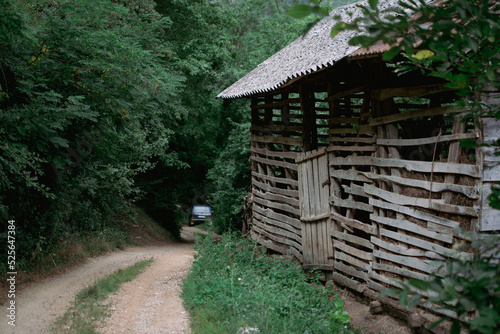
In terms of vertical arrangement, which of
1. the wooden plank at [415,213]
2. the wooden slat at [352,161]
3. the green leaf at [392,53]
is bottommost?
the wooden plank at [415,213]

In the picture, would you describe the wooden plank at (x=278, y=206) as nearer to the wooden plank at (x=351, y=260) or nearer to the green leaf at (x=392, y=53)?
the wooden plank at (x=351, y=260)

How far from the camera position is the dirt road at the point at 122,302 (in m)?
5.97

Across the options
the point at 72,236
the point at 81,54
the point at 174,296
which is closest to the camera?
the point at 174,296

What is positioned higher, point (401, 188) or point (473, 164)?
point (473, 164)

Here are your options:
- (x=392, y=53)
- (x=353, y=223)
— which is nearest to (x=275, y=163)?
(x=353, y=223)

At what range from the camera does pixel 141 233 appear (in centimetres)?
1814

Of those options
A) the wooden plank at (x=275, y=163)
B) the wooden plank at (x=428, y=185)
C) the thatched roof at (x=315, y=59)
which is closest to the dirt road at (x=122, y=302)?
the wooden plank at (x=275, y=163)

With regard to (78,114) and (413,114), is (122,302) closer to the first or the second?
(78,114)

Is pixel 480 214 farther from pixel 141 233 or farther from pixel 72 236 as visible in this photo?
pixel 141 233

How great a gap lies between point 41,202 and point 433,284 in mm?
9439

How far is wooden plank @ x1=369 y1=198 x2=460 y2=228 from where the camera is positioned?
5.03 m

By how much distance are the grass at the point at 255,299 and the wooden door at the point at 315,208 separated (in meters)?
0.41

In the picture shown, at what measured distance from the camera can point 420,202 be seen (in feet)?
18.1

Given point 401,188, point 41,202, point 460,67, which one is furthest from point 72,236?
point 460,67
